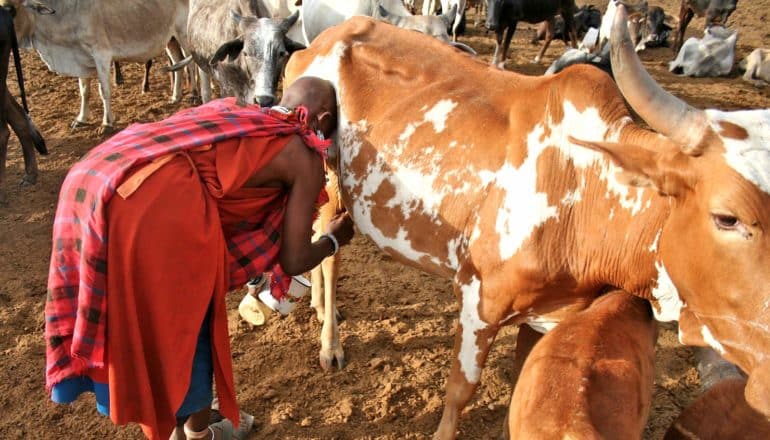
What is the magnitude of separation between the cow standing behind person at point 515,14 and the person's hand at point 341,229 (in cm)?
776

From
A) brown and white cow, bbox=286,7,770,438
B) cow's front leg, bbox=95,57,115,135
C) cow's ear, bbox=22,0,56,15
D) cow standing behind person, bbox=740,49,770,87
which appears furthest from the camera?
cow standing behind person, bbox=740,49,770,87

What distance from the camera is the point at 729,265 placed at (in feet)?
7.07

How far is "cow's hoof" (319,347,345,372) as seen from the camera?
4.12m

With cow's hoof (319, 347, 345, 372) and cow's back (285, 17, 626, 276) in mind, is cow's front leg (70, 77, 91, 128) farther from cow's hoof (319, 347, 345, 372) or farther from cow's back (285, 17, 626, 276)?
cow's hoof (319, 347, 345, 372)

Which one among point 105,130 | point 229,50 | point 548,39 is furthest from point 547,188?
point 548,39

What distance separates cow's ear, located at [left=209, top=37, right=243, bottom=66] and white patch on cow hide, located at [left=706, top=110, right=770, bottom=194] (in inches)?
198

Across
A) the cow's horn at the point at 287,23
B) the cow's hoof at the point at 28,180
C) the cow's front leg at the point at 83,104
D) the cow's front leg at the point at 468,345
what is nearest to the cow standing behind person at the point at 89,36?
the cow's front leg at the point at 83,104

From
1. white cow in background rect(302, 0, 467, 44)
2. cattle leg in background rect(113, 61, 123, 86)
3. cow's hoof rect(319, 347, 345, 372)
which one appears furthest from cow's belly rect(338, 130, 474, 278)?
cattle leg in background rect(113, 61, 123, 86)

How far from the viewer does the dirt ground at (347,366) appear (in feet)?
12.1

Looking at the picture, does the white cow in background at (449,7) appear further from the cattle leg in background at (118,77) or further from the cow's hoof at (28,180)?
the cow's hoof at (28,180)

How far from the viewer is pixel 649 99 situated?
2.26 meters

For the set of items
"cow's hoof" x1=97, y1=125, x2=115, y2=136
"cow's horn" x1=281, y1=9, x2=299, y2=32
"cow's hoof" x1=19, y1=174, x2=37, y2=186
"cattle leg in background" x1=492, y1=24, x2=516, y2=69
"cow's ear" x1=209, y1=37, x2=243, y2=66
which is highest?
"cow's horn" x1=281, y1=9, x2=299, y2=32

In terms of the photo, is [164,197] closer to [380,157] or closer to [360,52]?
[380,157]

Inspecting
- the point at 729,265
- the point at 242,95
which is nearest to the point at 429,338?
the point at 729,265
